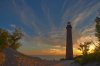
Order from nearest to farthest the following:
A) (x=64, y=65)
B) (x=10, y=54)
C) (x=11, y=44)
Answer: (x=64, y=65), (x=10, y=54), (x=11, y=44)

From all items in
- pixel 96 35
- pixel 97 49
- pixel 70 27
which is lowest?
pixel 97 49

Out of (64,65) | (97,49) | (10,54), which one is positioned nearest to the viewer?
(97,49)

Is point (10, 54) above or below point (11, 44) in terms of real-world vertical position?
below

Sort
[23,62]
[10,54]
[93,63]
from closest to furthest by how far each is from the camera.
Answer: [93,63]
[23,62]
[10,54]

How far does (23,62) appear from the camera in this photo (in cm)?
3619

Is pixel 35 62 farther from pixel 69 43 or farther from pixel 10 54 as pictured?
pixel 69 43

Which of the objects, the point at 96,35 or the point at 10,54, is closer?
the point at 96,35

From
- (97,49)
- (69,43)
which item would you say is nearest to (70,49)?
(69,43)

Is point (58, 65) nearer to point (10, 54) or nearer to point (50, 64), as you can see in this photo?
point (50, 64)

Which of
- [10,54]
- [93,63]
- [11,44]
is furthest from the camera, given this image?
[11,44]

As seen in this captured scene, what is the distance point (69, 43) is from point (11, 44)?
1447cm

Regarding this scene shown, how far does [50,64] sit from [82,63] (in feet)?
31.6

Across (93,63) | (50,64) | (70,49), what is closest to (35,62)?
(50,64)

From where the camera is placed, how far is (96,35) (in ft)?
105
